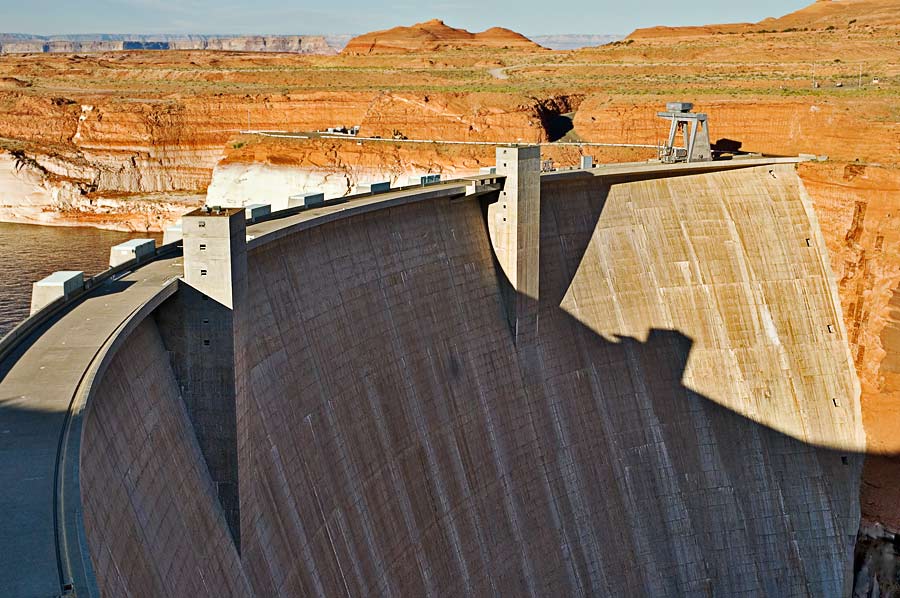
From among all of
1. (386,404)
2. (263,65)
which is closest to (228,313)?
(386,404)

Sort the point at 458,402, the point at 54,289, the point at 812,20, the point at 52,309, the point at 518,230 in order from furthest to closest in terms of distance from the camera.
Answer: the point at 812,20
the point at 518,230
the point at 458,402
the point at 54,289
the point at 52,309

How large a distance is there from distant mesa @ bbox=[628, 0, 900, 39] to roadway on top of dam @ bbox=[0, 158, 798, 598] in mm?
95010

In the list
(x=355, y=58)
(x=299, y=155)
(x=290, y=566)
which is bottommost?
(x=290, y=566)

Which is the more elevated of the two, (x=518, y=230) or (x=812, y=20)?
(x=812, y=20)

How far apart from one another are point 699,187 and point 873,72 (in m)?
29.8

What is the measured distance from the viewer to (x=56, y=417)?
12.0 m

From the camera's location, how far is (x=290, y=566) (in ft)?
57.9

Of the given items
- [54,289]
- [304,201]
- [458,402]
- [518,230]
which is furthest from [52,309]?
[518,230]

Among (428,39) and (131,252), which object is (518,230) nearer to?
(131,252)

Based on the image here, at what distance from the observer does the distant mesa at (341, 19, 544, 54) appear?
12550 cm

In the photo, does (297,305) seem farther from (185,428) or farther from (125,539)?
(125,539)

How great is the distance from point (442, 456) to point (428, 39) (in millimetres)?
123015

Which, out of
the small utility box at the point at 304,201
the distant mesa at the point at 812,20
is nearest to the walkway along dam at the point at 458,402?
the small utility box at the point at 304,201

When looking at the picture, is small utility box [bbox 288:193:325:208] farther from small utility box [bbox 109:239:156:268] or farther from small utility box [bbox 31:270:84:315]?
small utility box [bbox 31:270:84:315]
